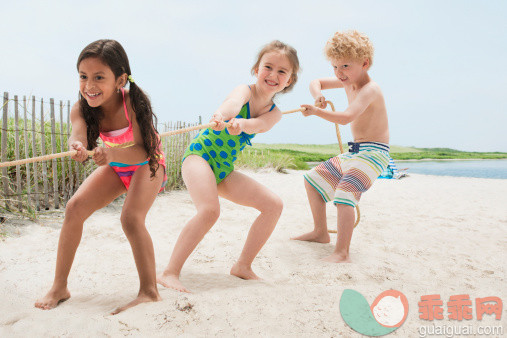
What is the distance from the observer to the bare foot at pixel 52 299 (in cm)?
212

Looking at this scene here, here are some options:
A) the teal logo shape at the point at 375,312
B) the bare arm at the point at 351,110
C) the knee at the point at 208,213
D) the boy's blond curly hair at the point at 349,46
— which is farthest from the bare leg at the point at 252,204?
the boy's blond curly hair at the point at 349,46

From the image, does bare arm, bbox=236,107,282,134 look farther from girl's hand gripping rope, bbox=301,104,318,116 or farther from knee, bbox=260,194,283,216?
knee, bbox=260,194,283,216

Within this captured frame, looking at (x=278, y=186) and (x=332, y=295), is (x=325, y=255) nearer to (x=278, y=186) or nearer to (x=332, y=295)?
(x=332, y=295)

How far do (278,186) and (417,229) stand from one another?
3.17 metres

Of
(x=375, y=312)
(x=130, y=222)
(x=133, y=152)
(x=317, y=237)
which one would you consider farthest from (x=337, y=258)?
(x=133, y=152)

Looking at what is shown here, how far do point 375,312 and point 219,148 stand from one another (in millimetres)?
1278

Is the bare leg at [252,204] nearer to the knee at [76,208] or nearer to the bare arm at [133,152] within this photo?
the bare arm at [133,152]

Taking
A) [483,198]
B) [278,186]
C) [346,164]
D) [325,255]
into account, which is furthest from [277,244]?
[483,198]

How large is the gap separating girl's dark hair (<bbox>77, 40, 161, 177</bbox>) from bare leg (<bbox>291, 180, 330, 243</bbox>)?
1662 mm

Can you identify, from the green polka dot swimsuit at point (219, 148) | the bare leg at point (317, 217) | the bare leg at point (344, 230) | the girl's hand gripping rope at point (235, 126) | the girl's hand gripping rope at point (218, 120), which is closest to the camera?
the girl's hand gripping rope at point (218, 120)

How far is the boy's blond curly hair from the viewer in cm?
300

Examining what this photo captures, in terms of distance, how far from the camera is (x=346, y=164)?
3.23m

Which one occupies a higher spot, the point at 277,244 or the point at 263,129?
the point at 263,129

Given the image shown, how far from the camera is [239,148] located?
2.64 metres
